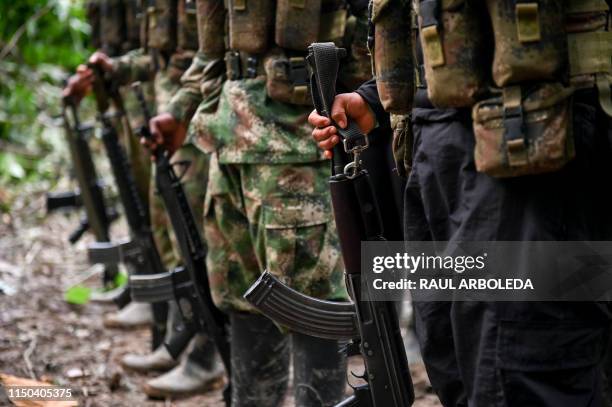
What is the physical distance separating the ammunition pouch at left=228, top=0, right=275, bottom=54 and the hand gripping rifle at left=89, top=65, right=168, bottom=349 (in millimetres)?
2111

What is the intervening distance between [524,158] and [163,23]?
331 cm

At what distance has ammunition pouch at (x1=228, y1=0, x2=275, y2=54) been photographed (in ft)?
10.6

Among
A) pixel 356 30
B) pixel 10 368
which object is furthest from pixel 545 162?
pixel 10 368

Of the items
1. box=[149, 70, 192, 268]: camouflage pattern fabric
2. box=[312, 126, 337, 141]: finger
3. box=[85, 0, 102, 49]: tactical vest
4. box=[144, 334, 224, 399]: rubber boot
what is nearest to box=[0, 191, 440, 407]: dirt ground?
box=[144, 334, 224, 399]: rubber boot

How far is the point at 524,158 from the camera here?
1907mm

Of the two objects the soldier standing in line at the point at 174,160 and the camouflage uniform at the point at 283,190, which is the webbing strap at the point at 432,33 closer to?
the camouflage uniform at the point at 283,190

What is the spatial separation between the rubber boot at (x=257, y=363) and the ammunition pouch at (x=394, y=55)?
1385 mm

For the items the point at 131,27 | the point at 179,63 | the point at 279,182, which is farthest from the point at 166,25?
the point at 279,182

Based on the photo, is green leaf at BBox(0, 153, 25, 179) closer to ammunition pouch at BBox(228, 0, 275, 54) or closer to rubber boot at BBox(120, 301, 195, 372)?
rubber boot at BBox(120, 301, 195, 372)

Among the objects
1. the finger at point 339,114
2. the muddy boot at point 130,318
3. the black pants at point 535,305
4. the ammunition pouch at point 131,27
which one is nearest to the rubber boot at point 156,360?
the muddy boot at point 130,318

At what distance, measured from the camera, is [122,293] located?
5211mm

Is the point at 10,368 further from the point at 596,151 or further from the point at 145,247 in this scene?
the point at 596,151

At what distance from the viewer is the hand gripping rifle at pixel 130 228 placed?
16.6 feet

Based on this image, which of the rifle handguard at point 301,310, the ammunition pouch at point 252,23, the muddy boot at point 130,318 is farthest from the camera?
the muddy boot at point 130,318
